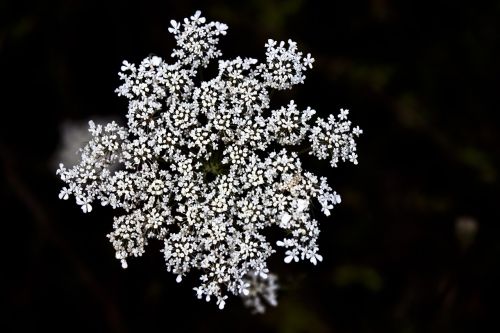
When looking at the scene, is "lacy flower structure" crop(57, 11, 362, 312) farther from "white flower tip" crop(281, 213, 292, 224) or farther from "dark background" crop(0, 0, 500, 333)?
"dark background" crop(0, 0, 500, 333)

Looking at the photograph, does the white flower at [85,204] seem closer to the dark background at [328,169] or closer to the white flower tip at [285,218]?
the white flower tip at [285,218]

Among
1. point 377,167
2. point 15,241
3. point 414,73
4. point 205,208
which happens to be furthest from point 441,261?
point 15,241

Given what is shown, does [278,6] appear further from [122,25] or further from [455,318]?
[455,318]

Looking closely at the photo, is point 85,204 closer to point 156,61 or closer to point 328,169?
point 156,61

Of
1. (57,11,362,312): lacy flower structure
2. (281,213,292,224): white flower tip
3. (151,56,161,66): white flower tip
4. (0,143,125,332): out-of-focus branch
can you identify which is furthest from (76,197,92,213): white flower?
(0,143,125,332): out-of-focus branch

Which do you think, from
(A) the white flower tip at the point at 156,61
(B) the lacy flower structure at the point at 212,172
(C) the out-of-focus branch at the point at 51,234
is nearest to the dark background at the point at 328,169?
(C) the out-of-focus branch at the point at 51,234
